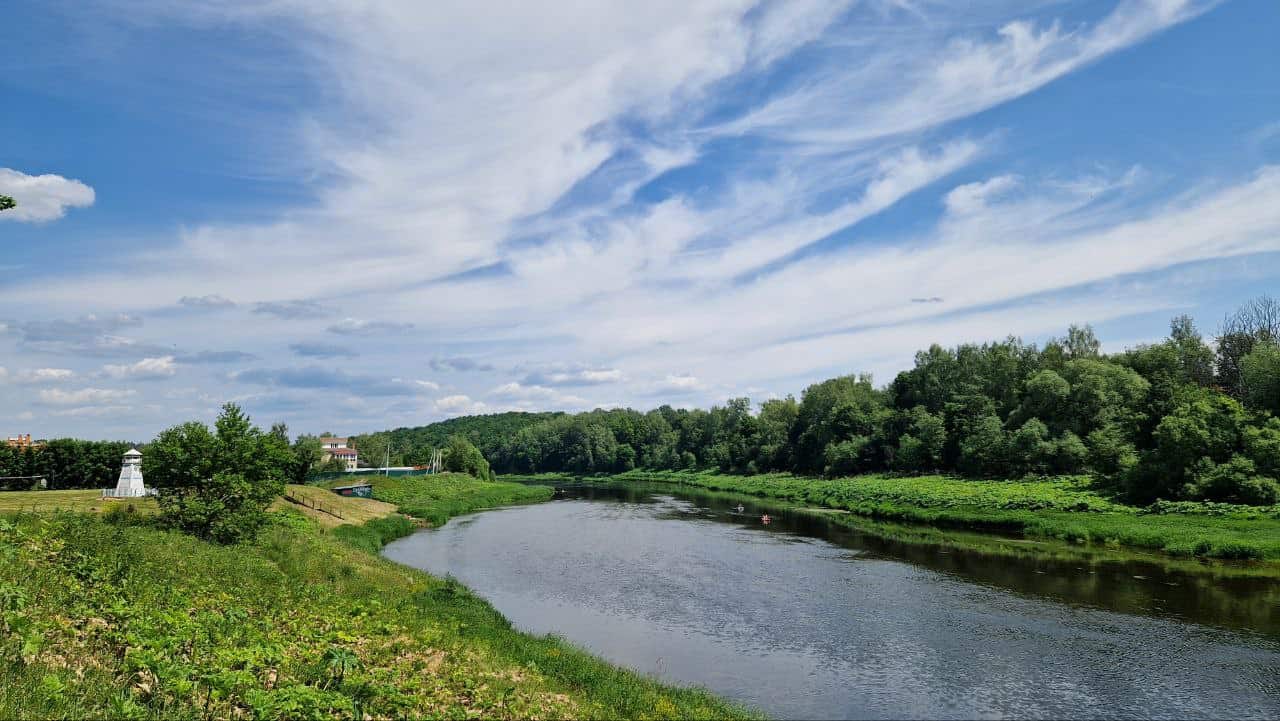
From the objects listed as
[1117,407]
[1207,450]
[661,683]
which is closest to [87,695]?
[661,683]

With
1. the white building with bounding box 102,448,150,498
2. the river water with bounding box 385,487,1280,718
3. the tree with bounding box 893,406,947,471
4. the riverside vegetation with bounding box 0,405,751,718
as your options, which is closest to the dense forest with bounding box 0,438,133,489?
the white building with bounding box 102,448,150,498

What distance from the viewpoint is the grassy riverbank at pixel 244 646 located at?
12.3m

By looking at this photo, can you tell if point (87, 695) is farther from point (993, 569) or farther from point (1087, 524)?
point (1087, 524)

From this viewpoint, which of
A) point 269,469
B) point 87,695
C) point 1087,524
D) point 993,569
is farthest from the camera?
point 1087,524

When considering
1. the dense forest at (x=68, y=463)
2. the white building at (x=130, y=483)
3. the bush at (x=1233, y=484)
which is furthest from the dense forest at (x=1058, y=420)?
the dense forest at (x=68, y=463)

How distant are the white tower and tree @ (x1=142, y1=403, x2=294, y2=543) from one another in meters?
11.6

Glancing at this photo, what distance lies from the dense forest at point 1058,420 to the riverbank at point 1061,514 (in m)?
3.08

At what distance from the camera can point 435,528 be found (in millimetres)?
63531

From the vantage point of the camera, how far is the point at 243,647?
15844mm

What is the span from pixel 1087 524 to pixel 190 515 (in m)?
56.0

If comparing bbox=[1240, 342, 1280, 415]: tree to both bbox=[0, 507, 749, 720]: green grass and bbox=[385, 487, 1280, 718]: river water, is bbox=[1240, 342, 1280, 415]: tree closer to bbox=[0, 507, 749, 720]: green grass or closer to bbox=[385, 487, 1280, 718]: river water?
bbox=[385, 487, 1280, 718]: river water

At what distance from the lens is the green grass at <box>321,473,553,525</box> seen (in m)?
75.1

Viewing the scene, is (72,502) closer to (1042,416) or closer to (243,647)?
(243,647)

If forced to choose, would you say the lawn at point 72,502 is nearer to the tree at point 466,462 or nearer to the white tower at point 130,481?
the white tower at point 130,481
